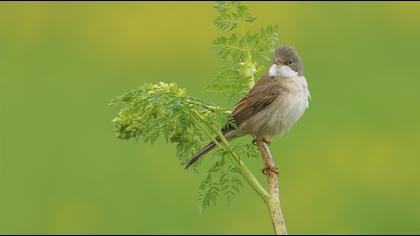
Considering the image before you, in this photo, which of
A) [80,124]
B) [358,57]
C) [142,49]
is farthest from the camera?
[142,49]

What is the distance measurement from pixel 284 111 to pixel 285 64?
267 mm

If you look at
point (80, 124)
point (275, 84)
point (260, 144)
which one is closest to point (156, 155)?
point (80, 124)

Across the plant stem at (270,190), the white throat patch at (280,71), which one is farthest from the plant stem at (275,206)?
the white throat patch at (280,71)

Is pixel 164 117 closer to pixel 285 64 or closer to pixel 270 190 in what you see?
pixel 270 190

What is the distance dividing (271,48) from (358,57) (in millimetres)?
10227

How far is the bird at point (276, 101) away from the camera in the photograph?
525cm

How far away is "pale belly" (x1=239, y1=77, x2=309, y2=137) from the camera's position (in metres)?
5.41

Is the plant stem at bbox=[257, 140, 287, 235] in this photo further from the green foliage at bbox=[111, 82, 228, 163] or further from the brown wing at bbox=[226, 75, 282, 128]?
the brown wing at bbox=[226, 75, 282, 128]

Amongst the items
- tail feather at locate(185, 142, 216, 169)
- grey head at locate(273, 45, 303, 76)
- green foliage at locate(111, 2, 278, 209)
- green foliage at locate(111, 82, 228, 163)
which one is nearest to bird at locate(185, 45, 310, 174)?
grey head at locate(273, 45, 303, 76)

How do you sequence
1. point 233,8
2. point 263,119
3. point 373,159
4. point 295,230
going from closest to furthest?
point 233,8 < point 263,119 < point 295,230 < point 373,159

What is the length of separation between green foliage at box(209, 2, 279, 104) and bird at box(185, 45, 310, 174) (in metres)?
1.25

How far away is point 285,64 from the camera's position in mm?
5512

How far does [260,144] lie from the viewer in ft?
13.0

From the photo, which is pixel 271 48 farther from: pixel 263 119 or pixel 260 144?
pixel 263 119
